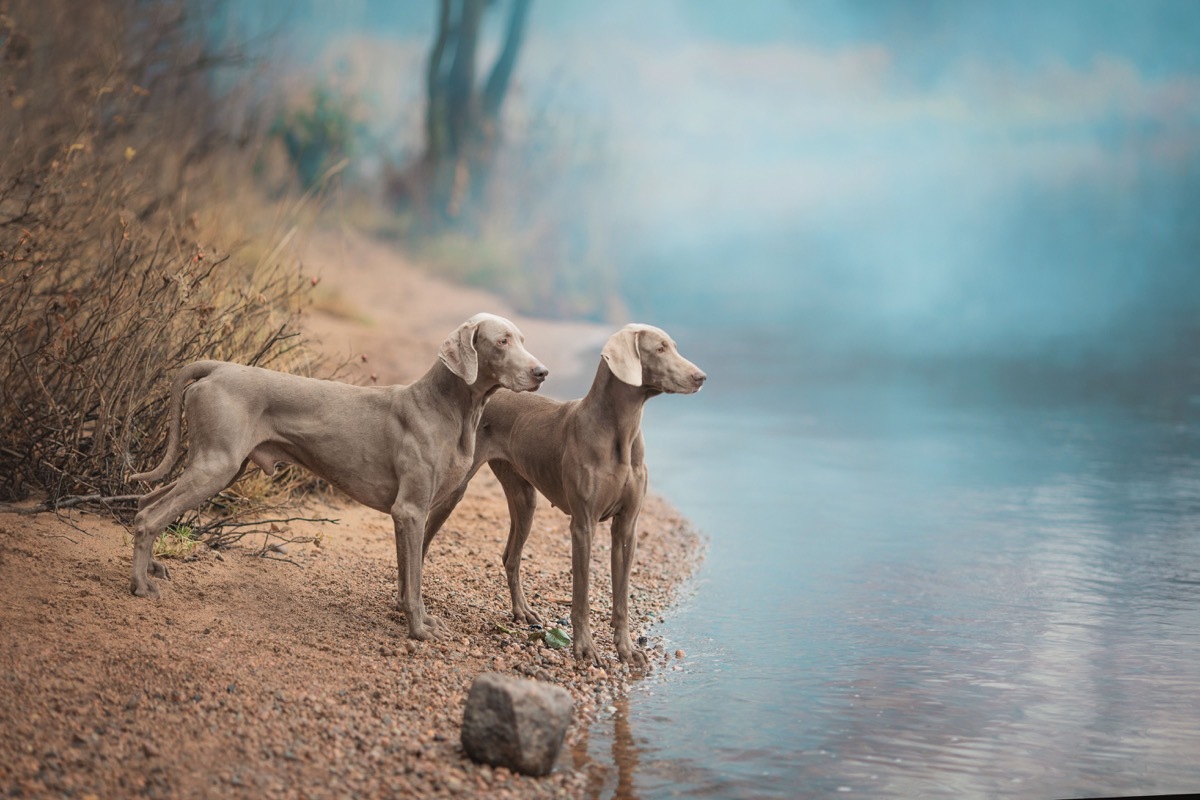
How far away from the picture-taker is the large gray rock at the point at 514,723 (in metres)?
3.81

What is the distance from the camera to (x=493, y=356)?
4691mm

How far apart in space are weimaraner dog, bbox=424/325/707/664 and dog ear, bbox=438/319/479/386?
480 millimetres

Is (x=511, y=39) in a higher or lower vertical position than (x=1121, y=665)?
higher

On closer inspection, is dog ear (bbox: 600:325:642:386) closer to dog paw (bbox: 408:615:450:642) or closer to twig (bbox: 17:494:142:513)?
dog paw (bbox: 408:615:450:642)

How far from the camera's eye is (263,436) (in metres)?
4.72

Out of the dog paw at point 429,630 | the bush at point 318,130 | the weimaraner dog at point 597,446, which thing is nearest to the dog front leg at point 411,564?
the dog paw at point 429,630

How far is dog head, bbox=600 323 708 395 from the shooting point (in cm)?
471

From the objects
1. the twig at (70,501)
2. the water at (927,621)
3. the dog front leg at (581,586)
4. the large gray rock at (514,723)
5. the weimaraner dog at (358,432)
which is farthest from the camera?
the twig at (70,501)

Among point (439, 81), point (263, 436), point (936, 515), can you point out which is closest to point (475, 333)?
point (263, 436)

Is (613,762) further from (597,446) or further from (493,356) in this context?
(493,356)

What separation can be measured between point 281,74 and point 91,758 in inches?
687

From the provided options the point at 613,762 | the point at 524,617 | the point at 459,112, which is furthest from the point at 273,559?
the point at 459,112

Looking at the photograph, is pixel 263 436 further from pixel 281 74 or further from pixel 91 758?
pixel 281 74

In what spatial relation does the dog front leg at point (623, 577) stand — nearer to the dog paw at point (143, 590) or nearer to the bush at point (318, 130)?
the dog paw at point (143, 590)
